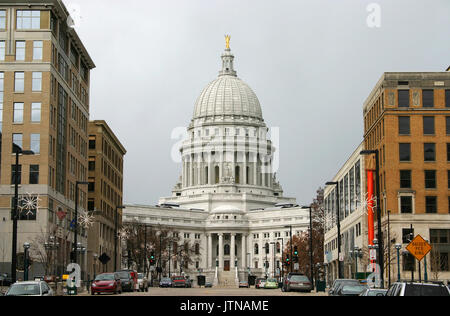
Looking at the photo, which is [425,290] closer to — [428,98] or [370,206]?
[428,98]

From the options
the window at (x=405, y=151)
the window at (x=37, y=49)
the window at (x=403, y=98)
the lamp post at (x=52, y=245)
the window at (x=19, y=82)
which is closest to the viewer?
the lamp post at (x=52, y=245)

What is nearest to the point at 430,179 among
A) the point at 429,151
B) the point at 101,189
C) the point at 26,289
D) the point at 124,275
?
the point at 429,151

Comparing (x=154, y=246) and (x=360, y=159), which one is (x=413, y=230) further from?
(x=154, y=246)

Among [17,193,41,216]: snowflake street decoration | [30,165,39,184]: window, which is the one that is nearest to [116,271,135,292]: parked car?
[17,193,41,216]: snowflake street decoration

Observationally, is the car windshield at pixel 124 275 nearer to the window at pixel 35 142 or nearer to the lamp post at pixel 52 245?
the lamp post at pixel 52 245

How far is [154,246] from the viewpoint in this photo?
15800 centimetres

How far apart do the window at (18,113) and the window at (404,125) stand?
38591 millimetres

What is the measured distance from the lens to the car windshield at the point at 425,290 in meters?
21.8

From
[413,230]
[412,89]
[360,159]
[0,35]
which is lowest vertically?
[413,230]

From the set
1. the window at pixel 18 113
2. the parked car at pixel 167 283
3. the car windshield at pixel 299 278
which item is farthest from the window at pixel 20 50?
the parked car at pixel 167 283

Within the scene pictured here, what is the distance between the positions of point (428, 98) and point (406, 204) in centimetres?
1112
